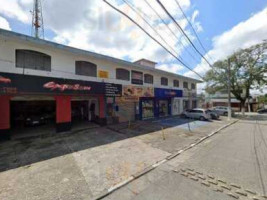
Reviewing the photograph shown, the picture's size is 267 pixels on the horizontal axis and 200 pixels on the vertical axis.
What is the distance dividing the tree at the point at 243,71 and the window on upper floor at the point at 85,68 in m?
22.1

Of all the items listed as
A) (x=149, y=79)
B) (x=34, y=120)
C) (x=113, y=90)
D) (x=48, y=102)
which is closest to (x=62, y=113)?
(x=34, y=120)

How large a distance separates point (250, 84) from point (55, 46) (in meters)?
30.8

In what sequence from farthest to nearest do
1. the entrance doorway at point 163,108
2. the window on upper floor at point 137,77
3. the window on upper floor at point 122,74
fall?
the entrance doorway at point 163,108
the window on upper floor at point 137,77
the window on upper floor at point 122,74

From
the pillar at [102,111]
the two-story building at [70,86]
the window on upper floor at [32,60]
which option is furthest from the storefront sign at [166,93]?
the window on upper floor at [32,60]

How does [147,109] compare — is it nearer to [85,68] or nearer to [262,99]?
[85,68]

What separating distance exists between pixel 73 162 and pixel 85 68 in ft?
29.2

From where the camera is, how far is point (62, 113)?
39.0 feet

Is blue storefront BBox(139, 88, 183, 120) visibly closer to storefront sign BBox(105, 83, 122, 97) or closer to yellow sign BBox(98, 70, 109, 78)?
storefront sign BBox(105, 83, 122, 97)

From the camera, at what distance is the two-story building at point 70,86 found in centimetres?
974

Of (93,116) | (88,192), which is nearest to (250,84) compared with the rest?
(93,116)

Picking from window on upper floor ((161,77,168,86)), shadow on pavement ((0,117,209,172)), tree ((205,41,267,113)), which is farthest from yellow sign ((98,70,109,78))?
tree ((205,41,267,113))

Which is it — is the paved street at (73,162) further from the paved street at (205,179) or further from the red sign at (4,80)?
the red sign at (4,80)

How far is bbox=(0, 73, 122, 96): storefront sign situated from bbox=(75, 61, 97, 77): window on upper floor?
1450 mm

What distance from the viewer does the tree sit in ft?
86.4
